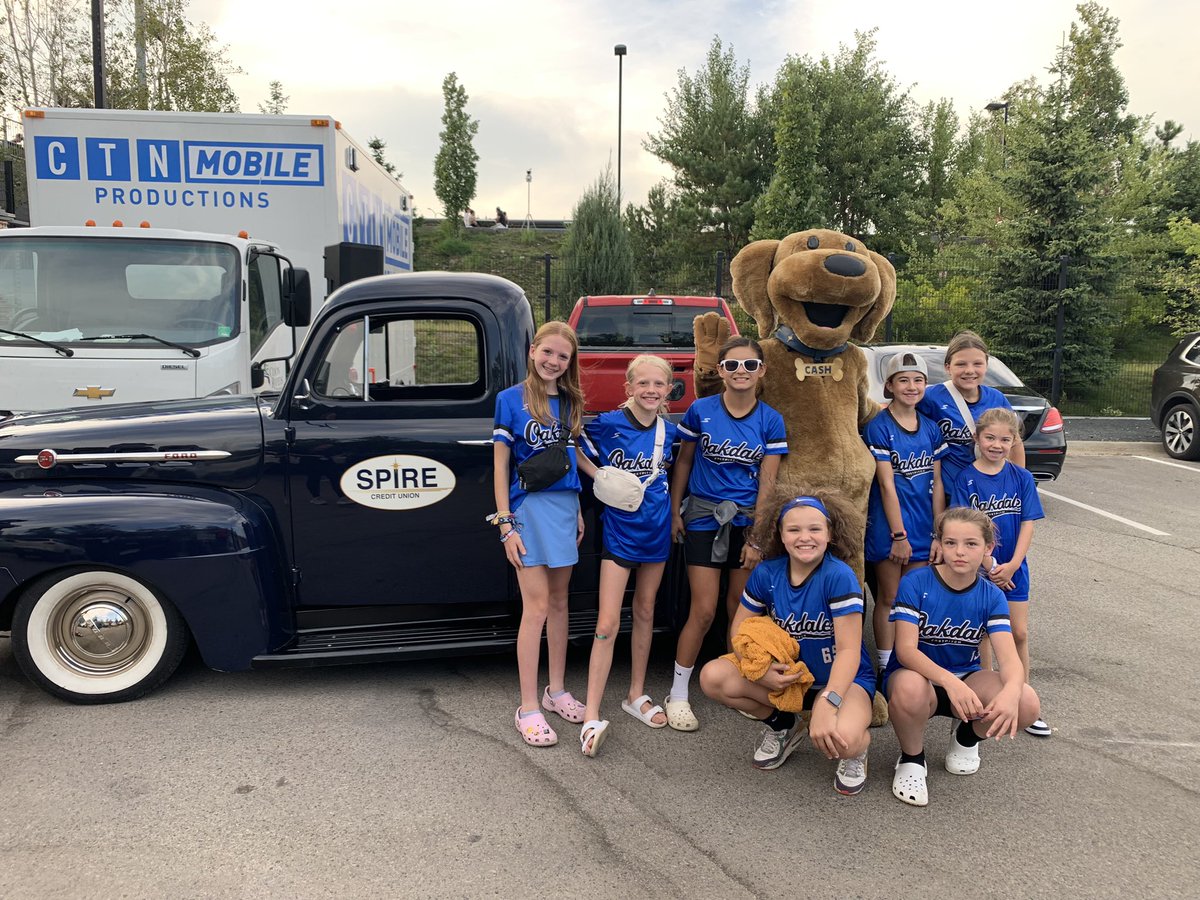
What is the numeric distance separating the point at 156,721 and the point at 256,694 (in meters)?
0.45

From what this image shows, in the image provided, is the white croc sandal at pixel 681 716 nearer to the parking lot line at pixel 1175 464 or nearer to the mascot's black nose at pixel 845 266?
the mascot's black nose at pixel 845 266

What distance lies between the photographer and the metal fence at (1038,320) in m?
15.9

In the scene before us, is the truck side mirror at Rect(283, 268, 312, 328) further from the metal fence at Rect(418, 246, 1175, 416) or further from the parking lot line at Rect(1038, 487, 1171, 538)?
the metal fence at Rect(418, 246, 1175, 416)

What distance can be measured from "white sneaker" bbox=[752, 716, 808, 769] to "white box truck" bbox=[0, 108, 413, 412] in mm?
4302

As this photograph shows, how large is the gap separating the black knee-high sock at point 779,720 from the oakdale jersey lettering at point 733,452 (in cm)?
101

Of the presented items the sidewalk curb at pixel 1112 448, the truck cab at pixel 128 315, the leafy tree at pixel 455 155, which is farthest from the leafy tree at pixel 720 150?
the truck cab at pixel 128 315

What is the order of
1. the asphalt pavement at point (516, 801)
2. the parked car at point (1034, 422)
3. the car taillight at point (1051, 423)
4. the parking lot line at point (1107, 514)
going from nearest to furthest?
1. the asphalt pavement at point (516, 801)
2. the parking lot line at point (1107, 514)
3. the parked car at point (1034, 422)
4. the car taillight at point (1051, 423)

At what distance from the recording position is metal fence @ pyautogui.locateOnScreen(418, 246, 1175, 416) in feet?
52.3

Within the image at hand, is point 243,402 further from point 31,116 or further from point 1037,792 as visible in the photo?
point 31,116

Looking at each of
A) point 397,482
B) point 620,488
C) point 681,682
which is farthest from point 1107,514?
point 397,482

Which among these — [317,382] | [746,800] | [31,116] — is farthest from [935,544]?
[31,116]

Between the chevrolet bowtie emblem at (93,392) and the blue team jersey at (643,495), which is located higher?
the chevrolet bowtie emblem at (93,392)

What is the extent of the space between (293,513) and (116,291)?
139 inches

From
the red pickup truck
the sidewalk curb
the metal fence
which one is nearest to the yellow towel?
the red pickup truck
